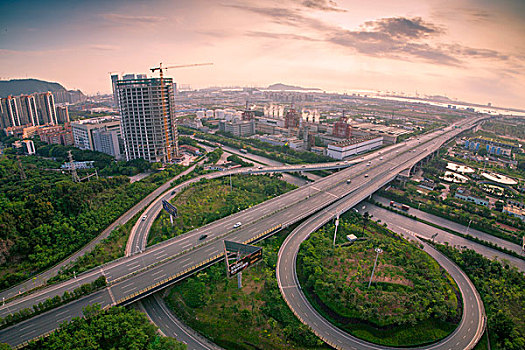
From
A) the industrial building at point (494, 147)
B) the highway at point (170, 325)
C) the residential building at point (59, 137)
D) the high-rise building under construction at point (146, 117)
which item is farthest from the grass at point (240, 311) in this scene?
the industrial building at point (494, 147)

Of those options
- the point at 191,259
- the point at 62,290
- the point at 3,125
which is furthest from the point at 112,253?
the point at 3,125

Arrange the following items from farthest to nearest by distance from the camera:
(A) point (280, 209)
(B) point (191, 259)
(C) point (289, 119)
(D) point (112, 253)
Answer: (C) point (289, 119)
(A) point (280, 209)
(D) point (112, 253)
(B) point (191, 259)

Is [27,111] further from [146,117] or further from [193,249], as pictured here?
[193,249]

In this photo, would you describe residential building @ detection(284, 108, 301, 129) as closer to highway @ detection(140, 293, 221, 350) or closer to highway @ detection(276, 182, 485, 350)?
highway @ detection(276, 182, 485, 350)

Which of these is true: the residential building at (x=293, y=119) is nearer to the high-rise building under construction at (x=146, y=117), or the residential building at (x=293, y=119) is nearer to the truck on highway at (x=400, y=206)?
the high-rise building under construction at (x=146, y=117)

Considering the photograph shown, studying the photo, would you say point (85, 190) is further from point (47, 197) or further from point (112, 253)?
point (112, 253)

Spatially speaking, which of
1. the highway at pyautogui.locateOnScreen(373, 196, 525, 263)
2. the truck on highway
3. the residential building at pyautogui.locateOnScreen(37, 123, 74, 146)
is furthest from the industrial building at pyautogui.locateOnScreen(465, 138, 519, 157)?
the residential building at pyautogui.locateOnScreen(37, 123, 74, 146)
